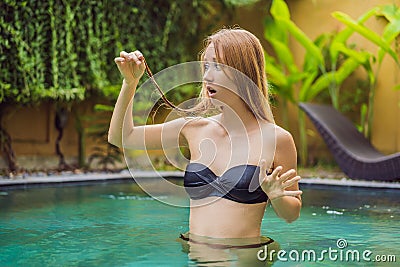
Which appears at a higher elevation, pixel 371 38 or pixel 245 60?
pixel 371 38

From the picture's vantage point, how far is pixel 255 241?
2672 mm

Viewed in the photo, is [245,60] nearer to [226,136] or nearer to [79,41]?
[226,136]

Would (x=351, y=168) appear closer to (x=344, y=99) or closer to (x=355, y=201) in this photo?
(x=355, y=201)

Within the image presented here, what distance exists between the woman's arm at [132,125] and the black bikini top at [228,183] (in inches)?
8.9

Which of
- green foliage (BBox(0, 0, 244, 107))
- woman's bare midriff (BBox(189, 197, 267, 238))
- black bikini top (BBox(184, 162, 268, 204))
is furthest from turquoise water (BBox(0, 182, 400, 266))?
green foliage (BBox(0, 0, 244, 107))

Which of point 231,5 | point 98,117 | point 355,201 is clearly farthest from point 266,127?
point 231,5

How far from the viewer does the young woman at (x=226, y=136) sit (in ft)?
7.98

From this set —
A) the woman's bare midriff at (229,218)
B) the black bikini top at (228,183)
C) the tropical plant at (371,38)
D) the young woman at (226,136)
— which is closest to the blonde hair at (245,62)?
the young woman at (226,136)

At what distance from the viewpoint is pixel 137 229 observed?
3.80 meters

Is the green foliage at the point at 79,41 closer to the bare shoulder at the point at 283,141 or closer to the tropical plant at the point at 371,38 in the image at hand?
the tropical plant at the point at 371,38

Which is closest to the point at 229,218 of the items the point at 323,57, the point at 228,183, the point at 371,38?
the point at 228,183

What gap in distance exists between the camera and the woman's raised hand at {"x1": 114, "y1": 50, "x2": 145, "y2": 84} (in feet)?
7.57

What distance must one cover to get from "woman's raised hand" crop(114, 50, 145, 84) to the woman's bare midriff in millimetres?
628

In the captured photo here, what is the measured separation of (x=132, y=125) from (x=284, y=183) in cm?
80
